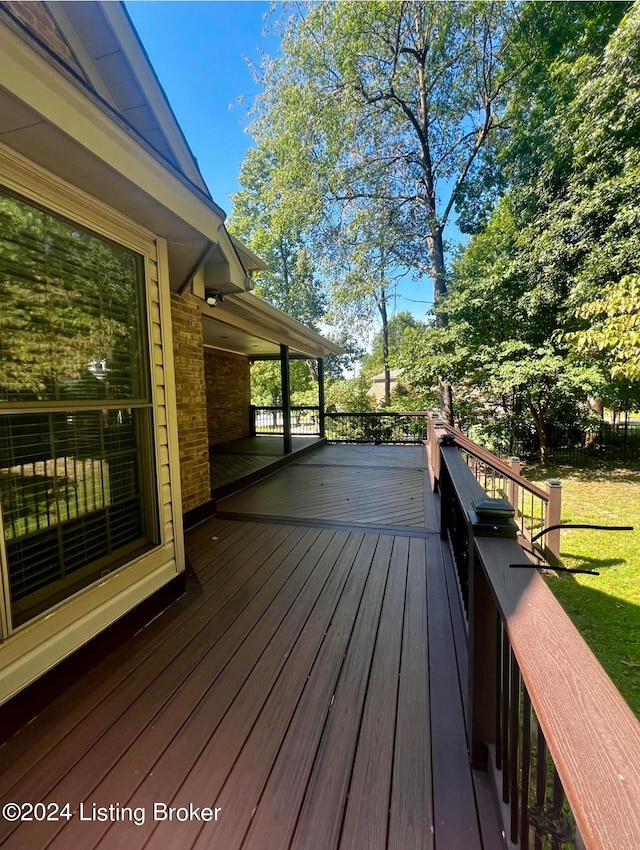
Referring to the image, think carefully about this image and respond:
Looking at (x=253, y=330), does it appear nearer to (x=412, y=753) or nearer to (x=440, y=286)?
(x=412, y=753)

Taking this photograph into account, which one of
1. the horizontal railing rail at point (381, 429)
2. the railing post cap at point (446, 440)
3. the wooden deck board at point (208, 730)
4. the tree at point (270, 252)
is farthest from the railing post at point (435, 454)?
the tree at point (270, 252)

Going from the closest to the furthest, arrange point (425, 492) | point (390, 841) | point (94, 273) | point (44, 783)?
point (390, 841)
point (44, 783)
point (94, 273)
point (425, 492)

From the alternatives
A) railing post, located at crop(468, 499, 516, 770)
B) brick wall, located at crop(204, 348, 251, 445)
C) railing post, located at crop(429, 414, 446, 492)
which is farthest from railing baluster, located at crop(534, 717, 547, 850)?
brick wall, located at crop(204, 348, 251, 445)

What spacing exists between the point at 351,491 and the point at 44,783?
4178 millimetres

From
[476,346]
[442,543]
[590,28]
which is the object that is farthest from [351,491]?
[590,28]

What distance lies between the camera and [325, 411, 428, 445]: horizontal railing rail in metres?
9.90

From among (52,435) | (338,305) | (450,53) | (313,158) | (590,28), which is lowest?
(52,435)

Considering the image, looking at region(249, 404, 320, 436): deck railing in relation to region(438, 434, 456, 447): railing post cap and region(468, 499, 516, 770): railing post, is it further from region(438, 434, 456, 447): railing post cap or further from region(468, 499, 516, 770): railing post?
region(468, 499, 516, 770): railing post

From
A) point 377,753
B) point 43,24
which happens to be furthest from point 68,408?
point 377,753

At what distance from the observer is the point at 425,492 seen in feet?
16.7

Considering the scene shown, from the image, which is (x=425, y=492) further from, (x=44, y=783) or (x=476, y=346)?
(x=476, y=346)

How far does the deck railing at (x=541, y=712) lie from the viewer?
514 mm

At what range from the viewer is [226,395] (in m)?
9.36

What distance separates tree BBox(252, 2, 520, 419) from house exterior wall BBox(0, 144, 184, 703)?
9.31m
